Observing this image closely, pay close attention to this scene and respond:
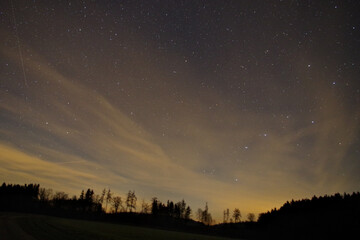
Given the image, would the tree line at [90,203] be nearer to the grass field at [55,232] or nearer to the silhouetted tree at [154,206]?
the silhouetted tree at [154,206]

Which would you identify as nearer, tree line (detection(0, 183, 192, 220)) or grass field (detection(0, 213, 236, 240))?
grass field (detection(0, 213, 236, 240))

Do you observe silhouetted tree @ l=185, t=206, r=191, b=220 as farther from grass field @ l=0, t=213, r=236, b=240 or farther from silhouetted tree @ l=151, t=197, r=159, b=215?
grass field @ l=0, t=213, r=236, b=240

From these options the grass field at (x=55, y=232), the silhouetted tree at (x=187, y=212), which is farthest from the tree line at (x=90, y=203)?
the grass field at (x=55, y=232)

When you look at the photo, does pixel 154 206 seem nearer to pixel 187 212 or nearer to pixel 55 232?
pixel 187 212

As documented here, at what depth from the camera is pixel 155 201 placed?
501 feet

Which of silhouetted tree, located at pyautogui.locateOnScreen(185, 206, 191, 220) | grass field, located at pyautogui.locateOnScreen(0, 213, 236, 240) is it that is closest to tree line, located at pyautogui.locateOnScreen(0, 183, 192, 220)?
silhouetted tree, located at pyautogui.locateOnScreen(185, 206, 191, 220)

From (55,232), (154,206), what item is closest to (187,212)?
(154,206)

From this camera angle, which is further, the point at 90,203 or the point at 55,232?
the point at 90,203

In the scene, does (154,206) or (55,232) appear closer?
(55,232)

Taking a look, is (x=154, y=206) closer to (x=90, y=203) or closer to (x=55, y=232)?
(x=90, y=203)

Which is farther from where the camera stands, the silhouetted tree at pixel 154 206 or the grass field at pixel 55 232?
the silhouetted tree at pixel 154 206

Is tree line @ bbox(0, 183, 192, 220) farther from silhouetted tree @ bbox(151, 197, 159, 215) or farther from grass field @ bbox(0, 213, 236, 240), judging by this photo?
grass field @ bbox(0, 213, 236, 240)

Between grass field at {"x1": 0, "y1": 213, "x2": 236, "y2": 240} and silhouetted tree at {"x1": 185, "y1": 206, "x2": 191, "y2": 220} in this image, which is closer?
grass field at {"x1": 0, "y1": 213, "x2": 236, "y2": 240}

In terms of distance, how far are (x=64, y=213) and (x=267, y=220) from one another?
84495 millimetres
